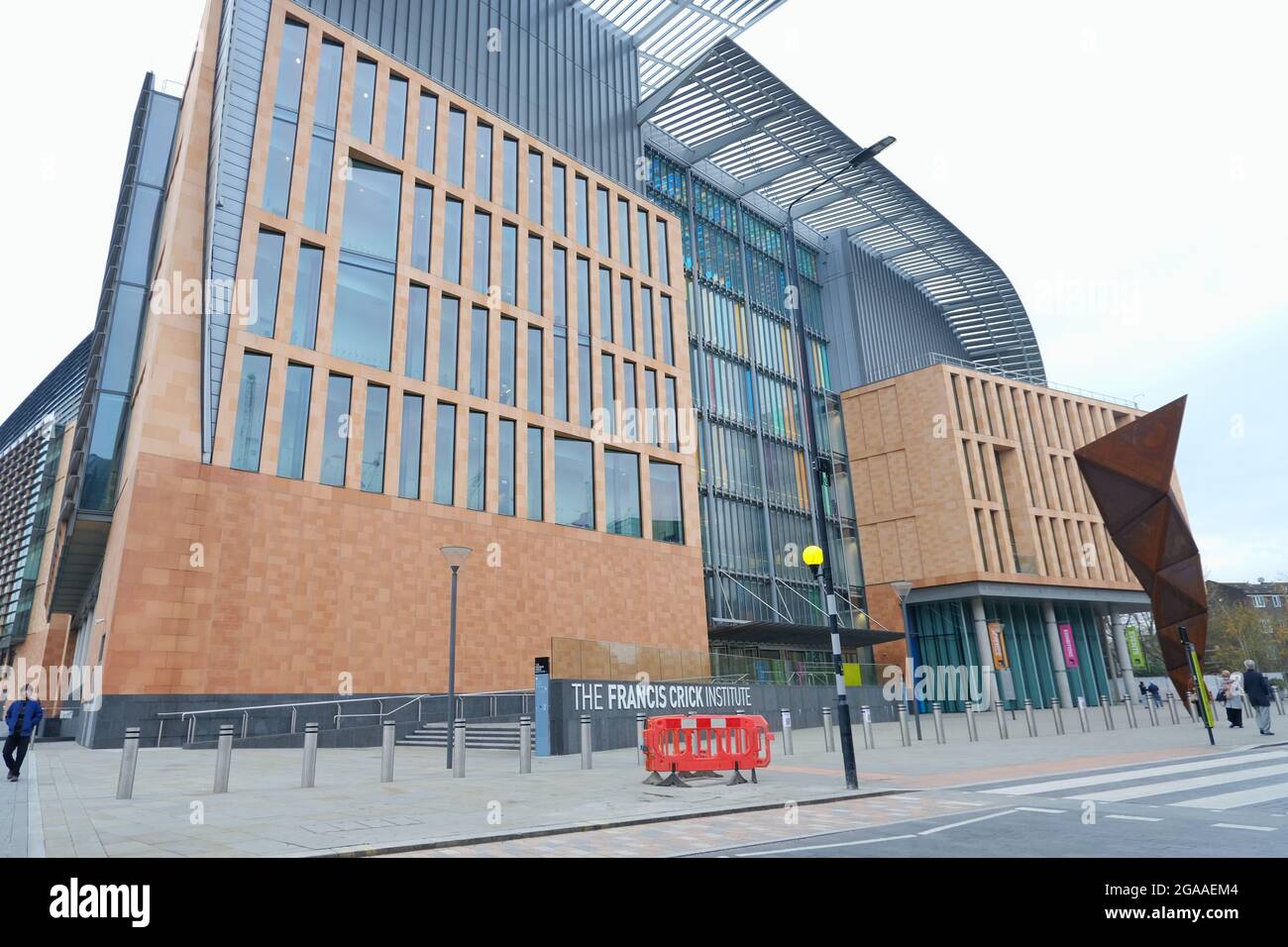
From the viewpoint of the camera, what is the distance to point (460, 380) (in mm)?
28641

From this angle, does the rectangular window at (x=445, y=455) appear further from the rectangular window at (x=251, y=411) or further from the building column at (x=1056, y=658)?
the building column at (x=1056, y=658)

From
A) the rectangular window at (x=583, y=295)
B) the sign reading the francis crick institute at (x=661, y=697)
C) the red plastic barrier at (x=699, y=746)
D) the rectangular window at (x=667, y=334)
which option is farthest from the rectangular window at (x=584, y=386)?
the red plastic barrier at (x=699, y=746)

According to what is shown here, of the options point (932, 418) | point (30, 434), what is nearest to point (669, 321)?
point (932, 418)

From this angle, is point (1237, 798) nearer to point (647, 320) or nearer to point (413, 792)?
point (413, 792)

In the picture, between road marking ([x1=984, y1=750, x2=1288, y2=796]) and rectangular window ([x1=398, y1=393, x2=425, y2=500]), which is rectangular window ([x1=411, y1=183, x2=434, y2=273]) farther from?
road marking ([x1=984, y1=750, x2=1288, y2=796])

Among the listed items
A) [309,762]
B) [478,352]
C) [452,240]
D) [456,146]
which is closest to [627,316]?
[478,352]

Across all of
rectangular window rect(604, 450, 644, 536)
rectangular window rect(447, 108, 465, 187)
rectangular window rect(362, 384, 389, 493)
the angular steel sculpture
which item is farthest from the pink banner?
rectangular window rect(447, 108, 465, 187)

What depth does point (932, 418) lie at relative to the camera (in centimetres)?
4494

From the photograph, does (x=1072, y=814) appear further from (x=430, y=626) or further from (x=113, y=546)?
(x=113, y=546)

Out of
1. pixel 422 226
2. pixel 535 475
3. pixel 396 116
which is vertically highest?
pixel 396 116

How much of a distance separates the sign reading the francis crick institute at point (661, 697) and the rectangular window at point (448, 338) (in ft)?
43.9

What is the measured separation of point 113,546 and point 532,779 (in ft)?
55.7

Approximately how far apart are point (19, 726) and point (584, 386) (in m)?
23.5

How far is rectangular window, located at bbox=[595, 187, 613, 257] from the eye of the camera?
36.3 metres
